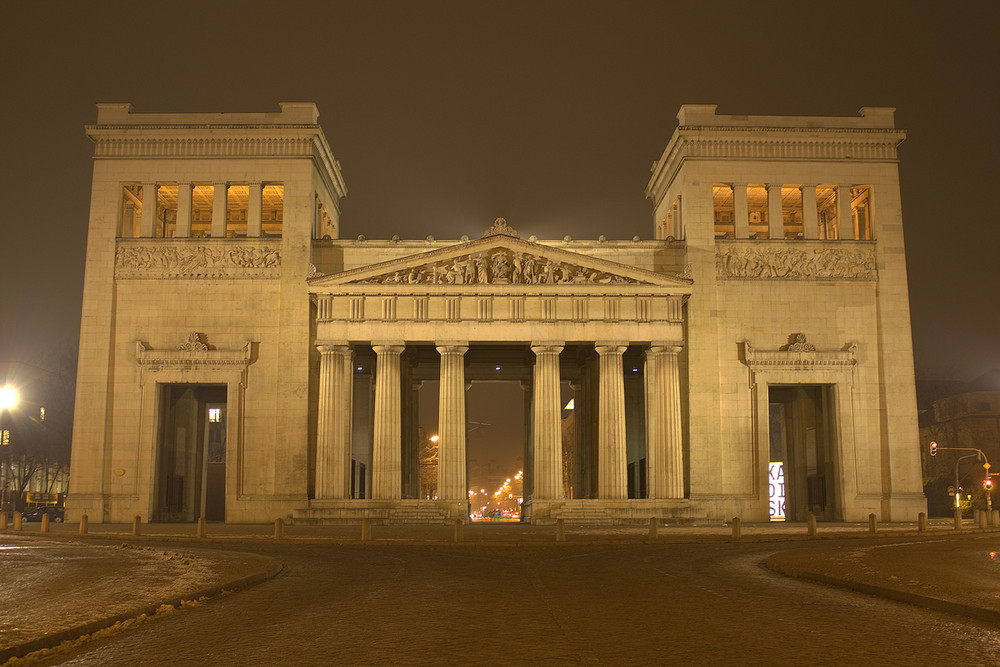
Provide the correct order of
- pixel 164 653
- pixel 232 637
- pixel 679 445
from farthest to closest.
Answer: pixel 679 445
pixel 232 637
pixel 164 653

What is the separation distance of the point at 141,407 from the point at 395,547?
27.2m

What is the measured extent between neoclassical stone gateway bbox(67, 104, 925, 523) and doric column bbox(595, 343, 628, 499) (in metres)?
0.11

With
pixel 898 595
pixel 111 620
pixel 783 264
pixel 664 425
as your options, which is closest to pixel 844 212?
pixel 783 264

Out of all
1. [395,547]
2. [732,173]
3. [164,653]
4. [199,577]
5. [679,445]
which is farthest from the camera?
[732,173]

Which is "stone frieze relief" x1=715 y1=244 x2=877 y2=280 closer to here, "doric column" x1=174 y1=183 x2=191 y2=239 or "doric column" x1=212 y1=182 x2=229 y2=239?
"doric column" x1=212 y1=182 x2=229 y2=239

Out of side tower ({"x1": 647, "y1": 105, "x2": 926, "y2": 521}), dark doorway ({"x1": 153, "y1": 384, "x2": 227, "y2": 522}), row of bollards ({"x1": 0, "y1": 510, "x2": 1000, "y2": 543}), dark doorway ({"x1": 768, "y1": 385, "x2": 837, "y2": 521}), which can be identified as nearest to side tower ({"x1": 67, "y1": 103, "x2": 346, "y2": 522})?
dark doorway ({"x1": 153, "y1": 384, "x2": 227, "y2": 522})

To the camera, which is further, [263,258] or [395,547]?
[263,258]

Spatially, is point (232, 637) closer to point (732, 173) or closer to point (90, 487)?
point (90, 487)

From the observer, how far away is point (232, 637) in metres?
13.1

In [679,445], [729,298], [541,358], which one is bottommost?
[679,445]

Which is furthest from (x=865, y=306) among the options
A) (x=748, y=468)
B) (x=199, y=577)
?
(x=199, y=577)

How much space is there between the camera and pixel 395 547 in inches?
1316

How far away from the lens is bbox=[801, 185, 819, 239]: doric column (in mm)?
58188

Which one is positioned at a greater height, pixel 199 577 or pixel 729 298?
pixel 729 298
